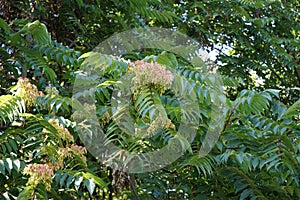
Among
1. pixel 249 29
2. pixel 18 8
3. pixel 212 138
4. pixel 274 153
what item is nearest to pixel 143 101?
pixel 212 138

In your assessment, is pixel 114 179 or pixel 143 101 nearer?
pixel 143 101

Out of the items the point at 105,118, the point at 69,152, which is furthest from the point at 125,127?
the point at 69,152

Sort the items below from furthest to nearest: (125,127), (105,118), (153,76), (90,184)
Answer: (105,118) → (125,127) → (90,184) → (153,76)

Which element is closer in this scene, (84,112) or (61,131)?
(61,131)

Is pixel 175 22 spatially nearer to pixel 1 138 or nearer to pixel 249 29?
pixel 249 29

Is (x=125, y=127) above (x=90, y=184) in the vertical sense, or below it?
above

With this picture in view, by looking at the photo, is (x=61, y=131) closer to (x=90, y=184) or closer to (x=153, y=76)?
(x=90, y=184)

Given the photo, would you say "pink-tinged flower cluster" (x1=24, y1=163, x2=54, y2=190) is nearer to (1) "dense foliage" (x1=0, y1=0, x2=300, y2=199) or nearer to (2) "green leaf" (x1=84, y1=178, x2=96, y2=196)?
(1) "dense foliage" (x1=0, y1=0, x2=300, y2=199)

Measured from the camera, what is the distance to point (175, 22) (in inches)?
163

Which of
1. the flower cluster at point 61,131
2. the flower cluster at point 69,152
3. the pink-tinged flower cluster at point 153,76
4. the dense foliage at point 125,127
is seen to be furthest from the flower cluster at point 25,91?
the pink-tinged flower cluster at point 153,76

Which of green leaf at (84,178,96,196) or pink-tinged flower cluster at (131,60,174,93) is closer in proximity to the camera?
pink-tinged flower cluster at (131,60,174,93)

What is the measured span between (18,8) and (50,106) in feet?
5.36

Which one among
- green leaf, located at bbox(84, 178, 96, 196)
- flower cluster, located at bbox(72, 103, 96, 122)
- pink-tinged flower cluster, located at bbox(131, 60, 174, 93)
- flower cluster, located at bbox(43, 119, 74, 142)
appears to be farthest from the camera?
flower cluster, located at bbox(72, 103, 96, 122)

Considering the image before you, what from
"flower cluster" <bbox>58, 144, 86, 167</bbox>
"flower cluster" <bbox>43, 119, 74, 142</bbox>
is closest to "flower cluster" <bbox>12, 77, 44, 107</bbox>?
"flower cluster" <bbox>43, 119, 74, 142</bbox>
